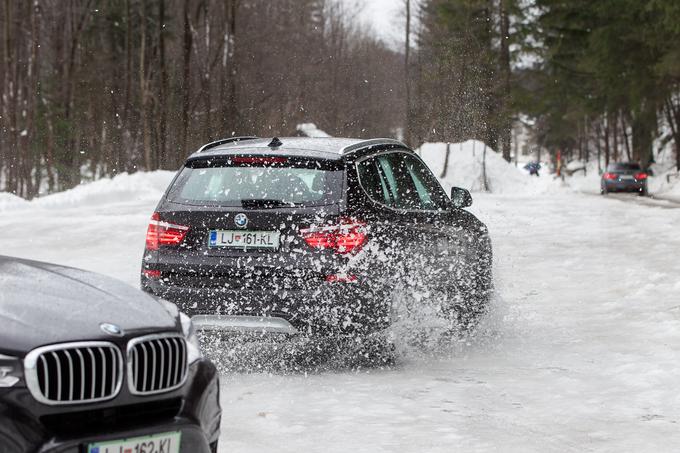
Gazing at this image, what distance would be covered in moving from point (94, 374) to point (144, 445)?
29 cm

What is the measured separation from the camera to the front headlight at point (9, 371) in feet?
10.6

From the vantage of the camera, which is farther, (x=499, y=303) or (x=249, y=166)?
(x=499, y=303)

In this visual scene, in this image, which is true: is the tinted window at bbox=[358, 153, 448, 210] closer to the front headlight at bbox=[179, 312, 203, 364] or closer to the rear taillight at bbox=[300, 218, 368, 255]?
the rear taillight at bbox=[300, 218, 368, 255]

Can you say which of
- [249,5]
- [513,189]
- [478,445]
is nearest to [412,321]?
[478,445]

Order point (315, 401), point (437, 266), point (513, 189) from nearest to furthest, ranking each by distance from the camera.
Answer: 1. point (315, 401)
2. point (437, 266)
3. point (513, 189)

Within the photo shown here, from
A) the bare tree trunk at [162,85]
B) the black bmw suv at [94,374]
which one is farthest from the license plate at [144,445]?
the bare tree trunk at [162,85]

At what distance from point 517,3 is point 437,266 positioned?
47186 millimetres

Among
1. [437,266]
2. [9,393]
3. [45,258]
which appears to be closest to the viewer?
[9,393]

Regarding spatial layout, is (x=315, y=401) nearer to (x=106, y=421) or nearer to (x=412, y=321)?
(x=412, y=321)

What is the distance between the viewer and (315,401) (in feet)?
20.7

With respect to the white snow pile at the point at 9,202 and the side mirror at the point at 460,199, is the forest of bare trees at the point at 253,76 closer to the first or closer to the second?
the white snow pile at the point at 9,202

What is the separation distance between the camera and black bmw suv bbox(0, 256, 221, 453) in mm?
3240

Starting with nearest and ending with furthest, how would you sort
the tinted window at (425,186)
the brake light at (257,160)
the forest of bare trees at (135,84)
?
the brake light at (257,160)
the tinted window at (425,186)
the forest of bare trees at (135,84)

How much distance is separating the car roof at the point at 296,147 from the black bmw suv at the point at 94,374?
3.28 meters
